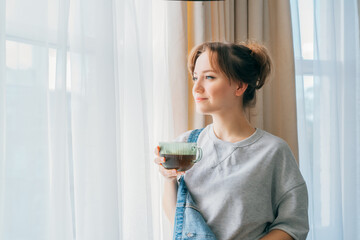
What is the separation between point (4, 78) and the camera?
1.02 meters

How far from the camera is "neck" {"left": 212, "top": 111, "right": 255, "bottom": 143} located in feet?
4.13

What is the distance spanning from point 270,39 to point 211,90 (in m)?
0.75

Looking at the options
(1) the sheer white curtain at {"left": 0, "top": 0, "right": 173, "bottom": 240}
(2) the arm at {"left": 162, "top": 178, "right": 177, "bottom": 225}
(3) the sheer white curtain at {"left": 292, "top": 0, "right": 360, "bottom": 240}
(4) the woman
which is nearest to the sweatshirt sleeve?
(4) the woman

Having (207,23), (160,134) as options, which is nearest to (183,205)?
(160,134)

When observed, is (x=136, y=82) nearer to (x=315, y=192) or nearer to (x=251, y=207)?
(x=251, y=207)

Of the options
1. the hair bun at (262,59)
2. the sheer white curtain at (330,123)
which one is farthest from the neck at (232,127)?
the sheer white curtain at (330,123)

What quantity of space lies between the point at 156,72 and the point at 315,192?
1125 millimetres

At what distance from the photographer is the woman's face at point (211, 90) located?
3.97 ft

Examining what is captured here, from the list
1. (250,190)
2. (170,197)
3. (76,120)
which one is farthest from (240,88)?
(76,120)

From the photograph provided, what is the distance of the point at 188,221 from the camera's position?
117 centimetres

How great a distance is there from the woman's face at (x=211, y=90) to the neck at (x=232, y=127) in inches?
1.3

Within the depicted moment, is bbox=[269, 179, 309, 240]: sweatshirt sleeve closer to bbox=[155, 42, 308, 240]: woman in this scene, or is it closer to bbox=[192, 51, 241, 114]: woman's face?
bbox=[155, 42, 308, 240]: woman

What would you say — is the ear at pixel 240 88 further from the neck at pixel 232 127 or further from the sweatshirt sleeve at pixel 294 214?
the sweatshirt sleeve at pixel 294 214

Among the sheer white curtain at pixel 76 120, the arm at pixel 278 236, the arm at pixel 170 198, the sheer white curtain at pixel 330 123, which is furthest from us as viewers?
the sheer white curtain at pixel 330 123
